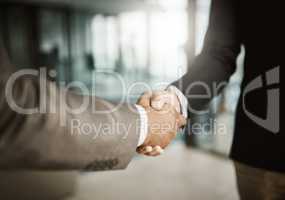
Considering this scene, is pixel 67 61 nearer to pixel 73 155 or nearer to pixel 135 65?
pixel 135 65

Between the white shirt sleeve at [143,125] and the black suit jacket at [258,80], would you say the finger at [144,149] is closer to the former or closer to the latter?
the white shirt sleeve at [143,125]

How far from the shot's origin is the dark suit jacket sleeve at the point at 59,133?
0.47 m

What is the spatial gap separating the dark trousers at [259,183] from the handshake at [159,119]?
22 centimetres

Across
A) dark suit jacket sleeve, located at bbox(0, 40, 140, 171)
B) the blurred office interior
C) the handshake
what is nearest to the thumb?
the handshake

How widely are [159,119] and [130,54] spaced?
3356 mm

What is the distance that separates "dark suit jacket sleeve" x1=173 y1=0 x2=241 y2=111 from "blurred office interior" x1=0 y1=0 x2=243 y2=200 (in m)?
1.52

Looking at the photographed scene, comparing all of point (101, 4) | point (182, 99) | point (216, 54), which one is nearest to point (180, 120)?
point (182, 99)

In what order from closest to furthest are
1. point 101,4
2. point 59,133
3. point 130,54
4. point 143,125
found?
point 59,133 < point 143,125 < point 130,54 < point 101,4

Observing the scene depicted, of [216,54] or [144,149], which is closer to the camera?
[144,149]

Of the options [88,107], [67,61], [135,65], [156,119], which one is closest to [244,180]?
[156,119]

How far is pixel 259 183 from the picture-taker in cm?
87

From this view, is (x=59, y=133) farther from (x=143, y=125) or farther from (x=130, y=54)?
(x=130, y=54)

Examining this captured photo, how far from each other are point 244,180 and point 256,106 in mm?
218

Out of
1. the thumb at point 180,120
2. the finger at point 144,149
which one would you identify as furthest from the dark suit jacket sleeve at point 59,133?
the thumb at point 180,120
